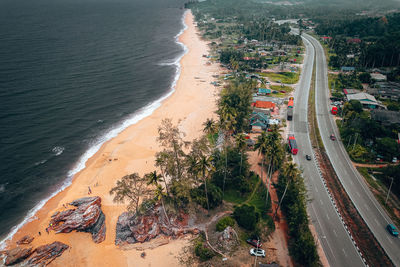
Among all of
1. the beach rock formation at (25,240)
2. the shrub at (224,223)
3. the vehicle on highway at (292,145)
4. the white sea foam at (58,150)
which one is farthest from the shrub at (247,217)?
the white sea foam at (58,150)

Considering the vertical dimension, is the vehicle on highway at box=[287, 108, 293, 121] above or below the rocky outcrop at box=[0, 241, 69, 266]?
above

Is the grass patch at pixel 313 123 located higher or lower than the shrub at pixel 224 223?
higher

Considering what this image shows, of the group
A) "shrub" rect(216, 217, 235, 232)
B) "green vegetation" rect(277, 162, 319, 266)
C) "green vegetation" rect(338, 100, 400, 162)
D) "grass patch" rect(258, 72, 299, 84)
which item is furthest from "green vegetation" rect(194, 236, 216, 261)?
"grass patch" rect(258, 72, 299, 84)

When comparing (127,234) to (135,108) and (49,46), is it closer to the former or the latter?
(135,108)

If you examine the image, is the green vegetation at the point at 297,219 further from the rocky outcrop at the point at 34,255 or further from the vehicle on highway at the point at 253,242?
the rocky outcrop at the point at 34,255

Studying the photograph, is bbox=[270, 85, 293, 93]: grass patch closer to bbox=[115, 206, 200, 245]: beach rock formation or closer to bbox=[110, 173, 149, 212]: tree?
bbox=[115, 206, 200, 245]: beach rock formation

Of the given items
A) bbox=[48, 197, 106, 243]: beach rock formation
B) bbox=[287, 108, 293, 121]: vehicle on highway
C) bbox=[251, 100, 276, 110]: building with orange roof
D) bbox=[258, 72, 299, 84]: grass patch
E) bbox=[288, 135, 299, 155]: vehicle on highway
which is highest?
bbox=[258, 72, 299, 84]: grass patch

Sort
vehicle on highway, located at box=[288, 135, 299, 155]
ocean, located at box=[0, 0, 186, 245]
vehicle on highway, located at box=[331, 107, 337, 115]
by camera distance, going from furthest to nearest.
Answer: vehicle on highway, located at box=[331, 107, 337, 115] → vehicle on highway, located at box=[288, 135, 299, 155] → ocean, located at box=[0, 0, 186, 245]

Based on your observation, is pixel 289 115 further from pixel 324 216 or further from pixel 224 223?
pixel 224 223

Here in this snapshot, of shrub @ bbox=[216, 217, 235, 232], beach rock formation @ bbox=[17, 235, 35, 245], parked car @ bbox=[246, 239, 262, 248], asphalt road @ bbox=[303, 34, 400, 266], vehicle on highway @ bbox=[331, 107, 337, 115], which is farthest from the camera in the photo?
vehicle on highway @ bbox=[331, 107, 337, 115]
